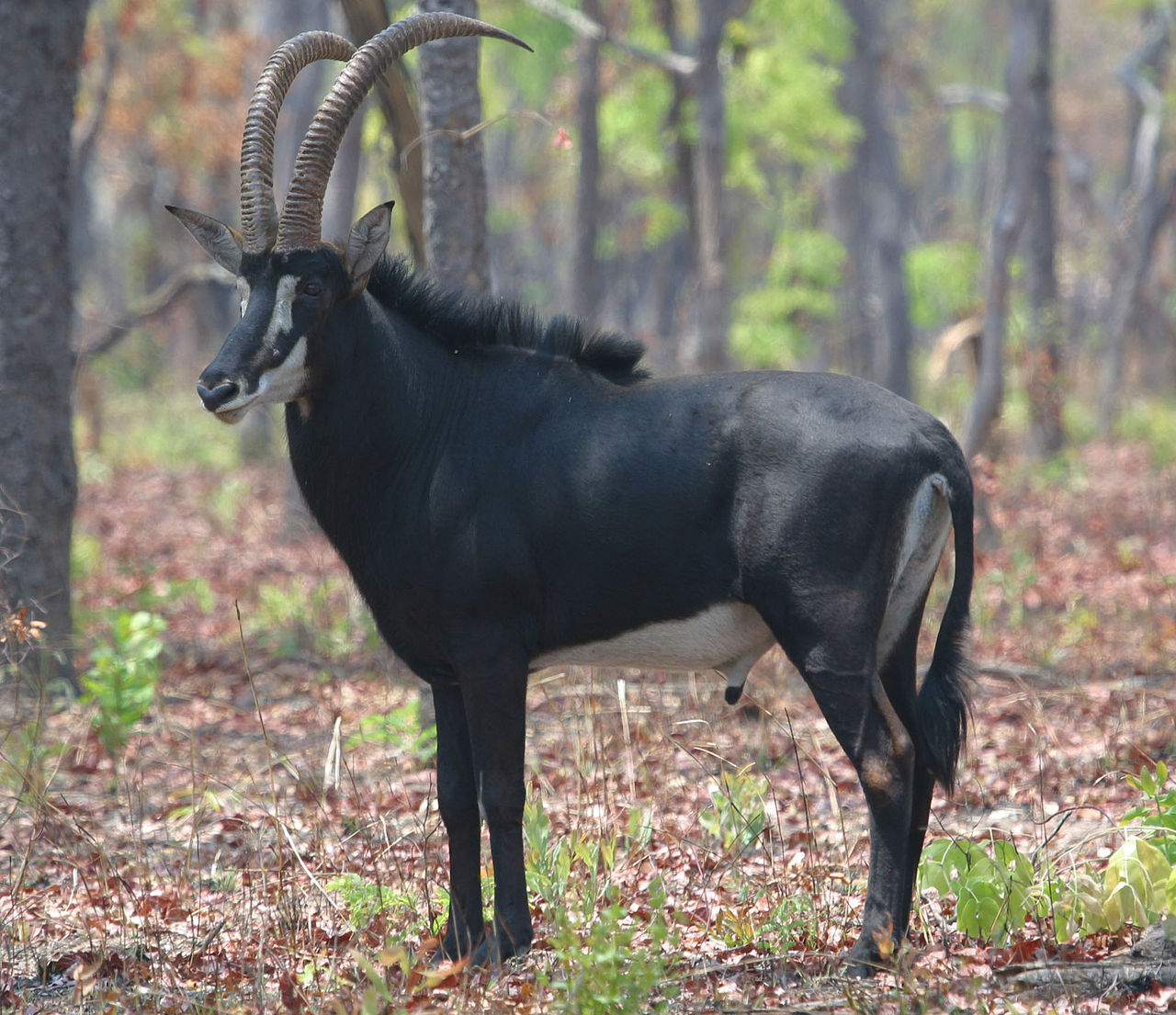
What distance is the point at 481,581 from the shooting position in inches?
174

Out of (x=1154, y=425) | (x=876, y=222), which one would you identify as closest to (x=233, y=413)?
(x=876, y=222)

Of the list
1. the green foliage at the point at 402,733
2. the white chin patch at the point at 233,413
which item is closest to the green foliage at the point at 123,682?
the green foliage at the point at 402,733

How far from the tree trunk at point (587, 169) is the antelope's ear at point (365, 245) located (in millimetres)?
11220

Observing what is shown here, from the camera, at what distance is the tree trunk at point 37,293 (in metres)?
7.32

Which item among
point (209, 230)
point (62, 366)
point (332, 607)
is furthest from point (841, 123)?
point (209, 230)

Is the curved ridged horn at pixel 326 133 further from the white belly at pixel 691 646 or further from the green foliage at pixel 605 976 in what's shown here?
the green foliage at pixel 605 976

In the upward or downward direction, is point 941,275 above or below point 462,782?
above

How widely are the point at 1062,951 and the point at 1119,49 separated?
4815 cm

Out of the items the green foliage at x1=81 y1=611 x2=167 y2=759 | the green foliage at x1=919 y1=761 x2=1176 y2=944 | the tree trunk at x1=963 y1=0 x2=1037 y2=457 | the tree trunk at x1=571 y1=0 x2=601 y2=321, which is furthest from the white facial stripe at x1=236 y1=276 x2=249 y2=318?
the tree trunk at x1=571 y1=0 x2=601 y2=321

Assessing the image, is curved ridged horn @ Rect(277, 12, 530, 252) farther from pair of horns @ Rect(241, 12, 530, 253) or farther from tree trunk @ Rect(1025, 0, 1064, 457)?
tree trunk @ Rect(1025, 0, 1064, 457)

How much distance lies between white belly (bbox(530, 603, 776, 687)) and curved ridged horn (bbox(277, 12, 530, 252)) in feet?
5.65

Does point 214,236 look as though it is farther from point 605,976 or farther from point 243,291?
point 605,976

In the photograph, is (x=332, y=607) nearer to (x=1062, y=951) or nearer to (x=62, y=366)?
(x=62, y=366)

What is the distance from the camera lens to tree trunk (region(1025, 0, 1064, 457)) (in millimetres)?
14648
